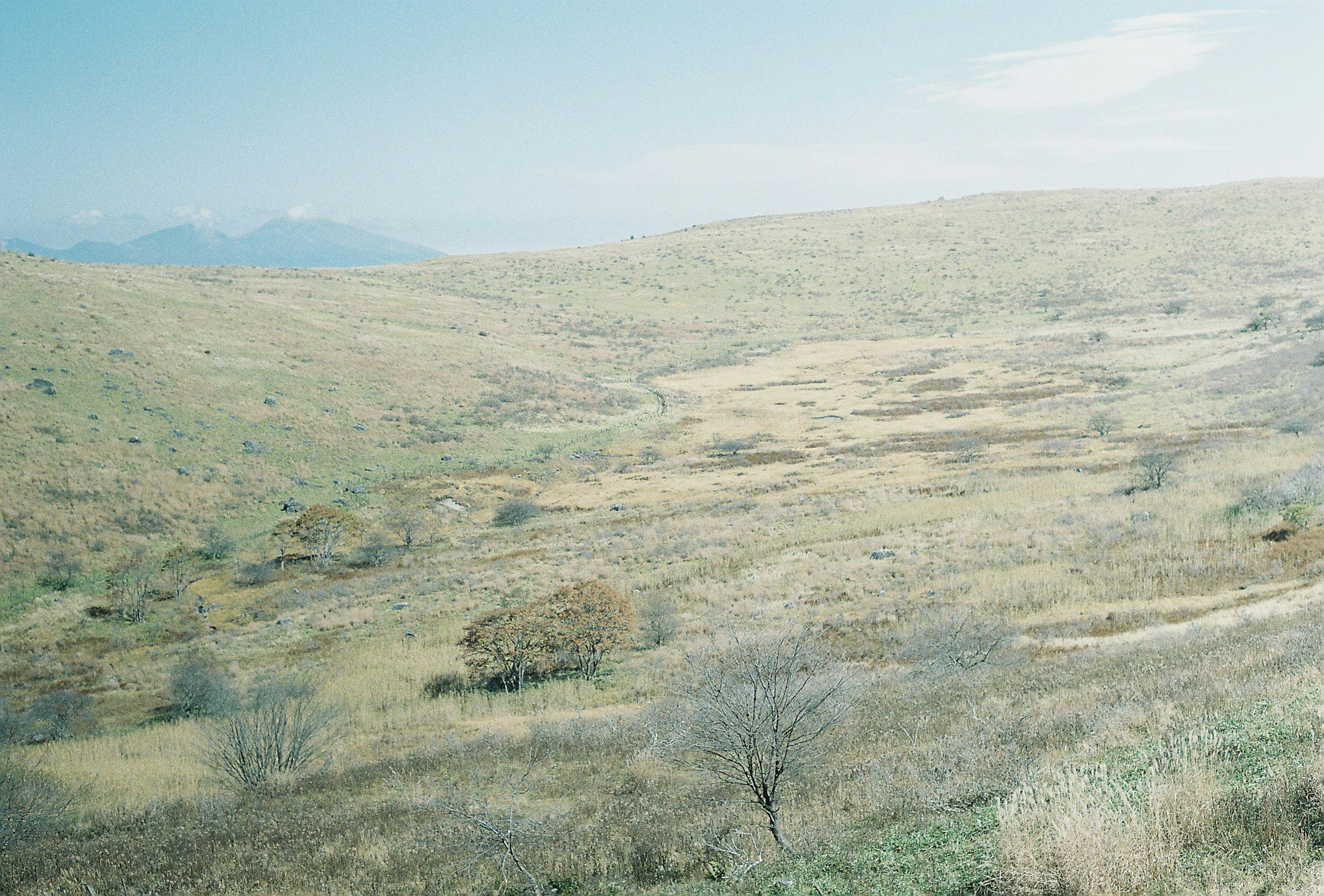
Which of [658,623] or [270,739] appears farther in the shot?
[658,623]

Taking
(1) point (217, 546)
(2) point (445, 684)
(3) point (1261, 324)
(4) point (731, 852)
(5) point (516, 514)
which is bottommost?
(2) point (445, 684)

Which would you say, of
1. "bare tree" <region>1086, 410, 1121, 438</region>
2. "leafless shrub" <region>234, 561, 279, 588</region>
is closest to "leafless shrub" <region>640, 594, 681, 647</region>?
"leafless shrub" <region>234, 561, 279, 588</region>

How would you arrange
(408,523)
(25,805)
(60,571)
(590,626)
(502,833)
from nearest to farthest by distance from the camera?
(502,833), (25,805), (590,626), (60,571), (408,523)

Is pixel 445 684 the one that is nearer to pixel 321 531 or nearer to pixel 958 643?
pixel 958 643

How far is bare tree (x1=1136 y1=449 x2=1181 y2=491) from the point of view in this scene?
26750 millimetres

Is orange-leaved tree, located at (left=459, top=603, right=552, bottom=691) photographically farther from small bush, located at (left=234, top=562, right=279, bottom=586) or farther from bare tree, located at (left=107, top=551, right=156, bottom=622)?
bare tree, located at (left=107, top=551, right=156, bottom=622)

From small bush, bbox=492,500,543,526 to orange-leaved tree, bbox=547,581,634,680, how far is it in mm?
16282

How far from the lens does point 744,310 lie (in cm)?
10200

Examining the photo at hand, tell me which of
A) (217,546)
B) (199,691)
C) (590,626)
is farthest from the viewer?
(217,546)

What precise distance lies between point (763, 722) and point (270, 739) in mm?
10561

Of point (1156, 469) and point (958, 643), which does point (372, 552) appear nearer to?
point (958, 643)

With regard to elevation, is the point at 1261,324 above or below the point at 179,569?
above

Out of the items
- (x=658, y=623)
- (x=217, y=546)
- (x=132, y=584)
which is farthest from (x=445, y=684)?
(x=217, y=546)

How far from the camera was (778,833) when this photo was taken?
7.30m
